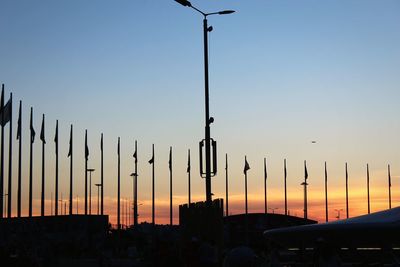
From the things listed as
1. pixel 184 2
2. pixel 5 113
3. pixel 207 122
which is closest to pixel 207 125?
pixel 207 122

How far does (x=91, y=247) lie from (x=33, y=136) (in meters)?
23.0

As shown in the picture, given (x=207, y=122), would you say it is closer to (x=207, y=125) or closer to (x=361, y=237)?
(x=207, y=125)

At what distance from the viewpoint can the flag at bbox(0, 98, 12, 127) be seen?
2200 inches

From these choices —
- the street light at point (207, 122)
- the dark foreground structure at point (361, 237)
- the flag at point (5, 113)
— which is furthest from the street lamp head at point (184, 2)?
the flag at point (5, 113)

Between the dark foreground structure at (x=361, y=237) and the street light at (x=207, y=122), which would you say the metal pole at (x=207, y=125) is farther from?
the dark foreground structure at (x=361, y=237)

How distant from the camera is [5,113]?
5631 cm

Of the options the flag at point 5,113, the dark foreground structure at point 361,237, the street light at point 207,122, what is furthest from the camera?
the flag at point 5,113

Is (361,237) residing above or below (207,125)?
below

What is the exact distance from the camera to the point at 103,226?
84.9 m

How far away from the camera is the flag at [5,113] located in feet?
183

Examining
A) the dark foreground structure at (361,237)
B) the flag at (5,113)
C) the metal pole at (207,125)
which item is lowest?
the dark foreground structure at (361,237)

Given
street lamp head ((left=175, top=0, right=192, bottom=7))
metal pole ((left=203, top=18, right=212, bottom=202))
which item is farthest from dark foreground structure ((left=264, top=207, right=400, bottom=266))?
street lamp head ((left=175, top=0, right=192, bottom=7))

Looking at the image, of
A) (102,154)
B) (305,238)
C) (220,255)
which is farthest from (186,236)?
(102,154)

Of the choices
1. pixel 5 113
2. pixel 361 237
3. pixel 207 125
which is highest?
pixel 5 113
